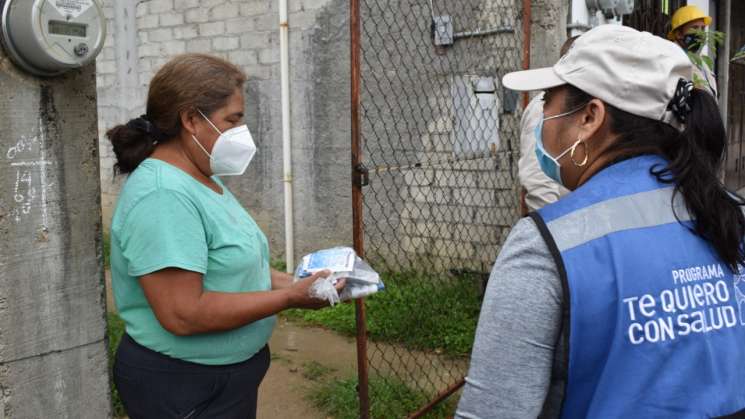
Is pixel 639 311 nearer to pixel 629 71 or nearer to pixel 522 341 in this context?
pixel 522 341

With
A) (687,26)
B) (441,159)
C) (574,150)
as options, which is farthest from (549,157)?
(687,26)

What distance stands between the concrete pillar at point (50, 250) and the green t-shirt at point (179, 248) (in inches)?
8.4

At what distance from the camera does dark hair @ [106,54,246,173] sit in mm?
1881

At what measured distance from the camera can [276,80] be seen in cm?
593

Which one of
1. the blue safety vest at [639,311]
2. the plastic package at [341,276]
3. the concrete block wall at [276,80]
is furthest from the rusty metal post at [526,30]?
the blue safety vest at [639,311]

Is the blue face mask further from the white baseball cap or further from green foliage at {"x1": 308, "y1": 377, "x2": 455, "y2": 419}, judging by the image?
green foliage at {"x1": 308, "y1": 377, "x2": 455, "y2": 419}

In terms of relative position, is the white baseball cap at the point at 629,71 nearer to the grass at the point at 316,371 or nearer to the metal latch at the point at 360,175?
the metal latch at the point at 360,175

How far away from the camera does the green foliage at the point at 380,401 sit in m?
3.50

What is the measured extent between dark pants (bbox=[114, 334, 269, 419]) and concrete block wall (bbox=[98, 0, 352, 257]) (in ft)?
12.3

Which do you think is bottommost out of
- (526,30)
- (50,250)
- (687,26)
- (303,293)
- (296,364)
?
(296,364)

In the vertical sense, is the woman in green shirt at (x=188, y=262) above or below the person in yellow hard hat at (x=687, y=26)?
below

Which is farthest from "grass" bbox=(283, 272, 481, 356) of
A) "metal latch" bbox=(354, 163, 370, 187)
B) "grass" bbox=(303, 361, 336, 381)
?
"metal latch" bbox=(354, 163, 370, 187)

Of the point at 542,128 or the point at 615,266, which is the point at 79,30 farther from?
the point at 615,266

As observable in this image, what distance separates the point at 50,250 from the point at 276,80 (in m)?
4.19
